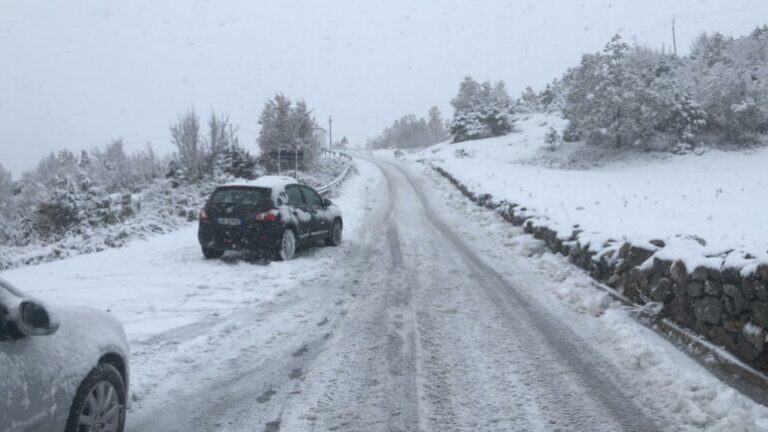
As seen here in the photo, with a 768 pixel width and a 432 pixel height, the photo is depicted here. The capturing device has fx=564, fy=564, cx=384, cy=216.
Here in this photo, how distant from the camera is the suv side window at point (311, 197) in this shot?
41.6 feet

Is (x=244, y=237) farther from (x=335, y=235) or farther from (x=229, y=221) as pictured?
(x=335, y=235)

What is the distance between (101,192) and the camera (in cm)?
2428

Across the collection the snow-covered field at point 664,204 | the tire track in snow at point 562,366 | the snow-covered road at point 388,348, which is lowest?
the tire track in snow at point 562,366

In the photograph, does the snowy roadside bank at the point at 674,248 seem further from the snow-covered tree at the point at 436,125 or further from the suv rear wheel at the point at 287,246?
the snow-covered tree at the point at 436,125

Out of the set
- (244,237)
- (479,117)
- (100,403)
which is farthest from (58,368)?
(479,117)

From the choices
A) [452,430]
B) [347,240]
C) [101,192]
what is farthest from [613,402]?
[101,192]

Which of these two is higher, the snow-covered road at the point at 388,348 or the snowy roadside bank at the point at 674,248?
the snowy roadside bank at the point at 674,248

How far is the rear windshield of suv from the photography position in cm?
1094

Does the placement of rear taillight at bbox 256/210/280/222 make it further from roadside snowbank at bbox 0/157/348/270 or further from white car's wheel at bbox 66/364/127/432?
white car's wheel at bbox 66/364/127/432

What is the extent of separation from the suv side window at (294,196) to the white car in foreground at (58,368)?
801 cm

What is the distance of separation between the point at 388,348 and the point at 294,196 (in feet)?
21.9

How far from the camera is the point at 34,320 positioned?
9.61 ft

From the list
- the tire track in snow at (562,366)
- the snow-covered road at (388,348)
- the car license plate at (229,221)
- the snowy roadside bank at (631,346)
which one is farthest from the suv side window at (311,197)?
the tire track in snow at (562,366)

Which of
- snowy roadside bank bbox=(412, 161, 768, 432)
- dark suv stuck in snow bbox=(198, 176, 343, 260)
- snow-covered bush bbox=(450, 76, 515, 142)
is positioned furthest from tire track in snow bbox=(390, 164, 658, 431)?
snow-covered bush bbox=(450, 76, 515, 142)
